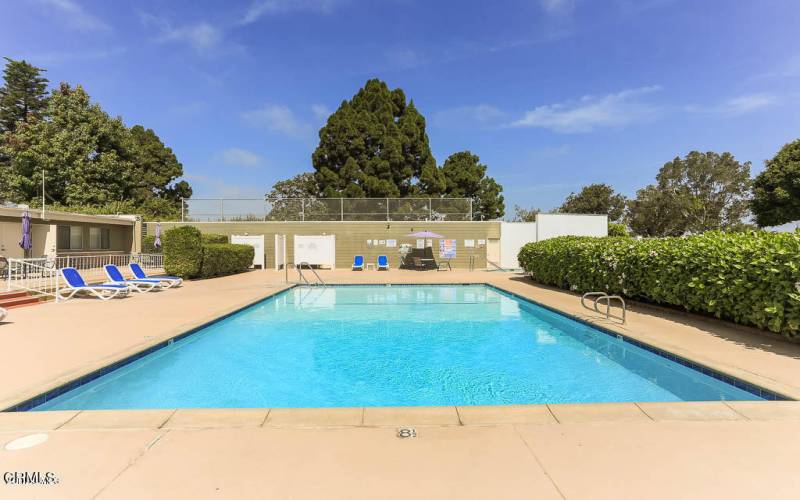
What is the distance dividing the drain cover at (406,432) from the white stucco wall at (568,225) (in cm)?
1894

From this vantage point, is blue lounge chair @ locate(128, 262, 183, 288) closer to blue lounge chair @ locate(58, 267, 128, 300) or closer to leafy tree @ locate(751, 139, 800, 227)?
blue lounge chair @ locate(58, 267, 128, 300)

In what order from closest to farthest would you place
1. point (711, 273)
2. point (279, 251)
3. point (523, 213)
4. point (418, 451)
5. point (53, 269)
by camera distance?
point (418, 451)
point (711, 273)
point (53, 269)
point (279, 251)
point (523, 213)

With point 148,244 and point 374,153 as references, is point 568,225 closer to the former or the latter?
point 374,153

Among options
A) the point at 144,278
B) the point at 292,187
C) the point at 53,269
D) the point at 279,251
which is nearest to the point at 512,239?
the point at 279,251

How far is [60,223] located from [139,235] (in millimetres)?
3603

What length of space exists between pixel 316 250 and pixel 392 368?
15.4m

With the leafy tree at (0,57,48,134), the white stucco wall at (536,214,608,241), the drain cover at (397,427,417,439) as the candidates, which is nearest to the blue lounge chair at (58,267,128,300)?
the drain cover at (397,427,417,439)

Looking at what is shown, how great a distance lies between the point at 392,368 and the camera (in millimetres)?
5160

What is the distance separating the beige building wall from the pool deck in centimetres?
1644

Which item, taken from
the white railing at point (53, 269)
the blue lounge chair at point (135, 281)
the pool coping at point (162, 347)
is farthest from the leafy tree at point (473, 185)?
the pool coping at point (162, 347)

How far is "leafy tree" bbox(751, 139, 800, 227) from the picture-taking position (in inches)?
942

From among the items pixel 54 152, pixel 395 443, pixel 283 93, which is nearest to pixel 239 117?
pixel 283 93

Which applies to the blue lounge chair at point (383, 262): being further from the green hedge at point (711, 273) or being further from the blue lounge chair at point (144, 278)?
the green hedge at point (711, 273)

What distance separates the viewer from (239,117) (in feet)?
68.6
